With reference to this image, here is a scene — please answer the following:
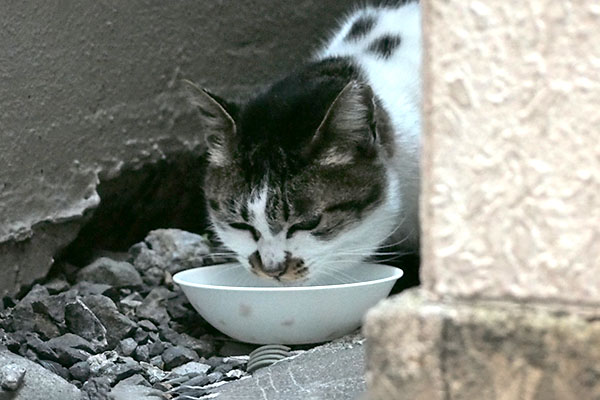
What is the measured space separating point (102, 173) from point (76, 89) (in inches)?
9.6

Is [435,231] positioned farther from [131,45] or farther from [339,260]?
[131,45]

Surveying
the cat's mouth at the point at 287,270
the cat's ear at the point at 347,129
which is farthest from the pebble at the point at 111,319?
the cat's ear at the point at 347,129

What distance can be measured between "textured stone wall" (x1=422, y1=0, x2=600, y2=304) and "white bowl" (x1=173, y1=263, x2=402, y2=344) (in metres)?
1.09

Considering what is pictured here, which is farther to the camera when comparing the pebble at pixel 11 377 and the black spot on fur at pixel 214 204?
the black spot on fur at pixel 214 204

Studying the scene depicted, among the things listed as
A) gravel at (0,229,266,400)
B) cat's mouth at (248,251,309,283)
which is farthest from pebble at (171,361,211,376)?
cat's mouth at (248,251,309,283)

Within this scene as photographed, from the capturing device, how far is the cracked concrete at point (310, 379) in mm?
1718

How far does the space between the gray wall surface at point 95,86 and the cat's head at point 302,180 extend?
1.26 ft

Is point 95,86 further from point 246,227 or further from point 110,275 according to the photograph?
point 246,227

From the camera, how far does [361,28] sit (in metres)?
2.85

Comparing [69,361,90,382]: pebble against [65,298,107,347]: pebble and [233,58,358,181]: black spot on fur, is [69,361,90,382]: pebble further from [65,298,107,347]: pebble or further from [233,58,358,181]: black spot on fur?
[233,58,358,181]: black spot on fur

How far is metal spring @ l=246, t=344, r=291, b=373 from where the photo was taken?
2.09 m

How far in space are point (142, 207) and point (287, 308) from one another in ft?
2.74

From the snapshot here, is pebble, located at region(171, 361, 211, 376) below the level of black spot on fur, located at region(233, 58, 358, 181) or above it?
below

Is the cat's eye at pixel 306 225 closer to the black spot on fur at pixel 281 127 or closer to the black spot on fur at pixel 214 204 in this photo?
the black spot on fur at pixel 281 127
